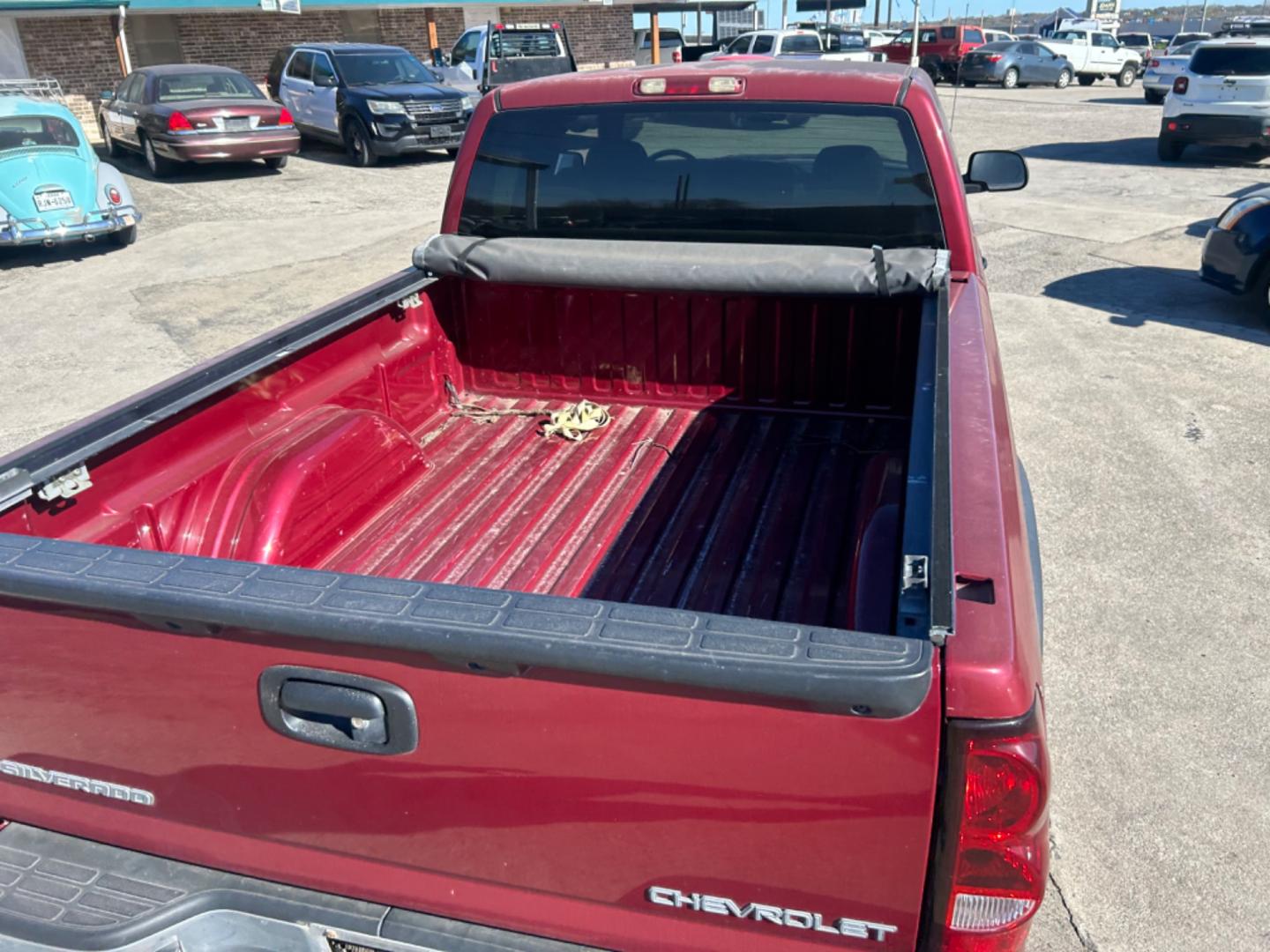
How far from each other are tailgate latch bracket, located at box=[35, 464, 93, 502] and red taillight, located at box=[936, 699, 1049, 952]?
198 cm

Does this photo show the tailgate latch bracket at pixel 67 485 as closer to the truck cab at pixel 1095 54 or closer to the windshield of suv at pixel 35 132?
the windshield of suv at pixel 35 132

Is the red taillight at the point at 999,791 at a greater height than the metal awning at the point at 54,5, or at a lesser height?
lesser

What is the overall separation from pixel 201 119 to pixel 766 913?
16000 millimetres

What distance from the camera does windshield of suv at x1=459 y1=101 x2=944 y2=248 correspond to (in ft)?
11.5

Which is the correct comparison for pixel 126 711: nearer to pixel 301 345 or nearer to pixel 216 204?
pixel 301 345

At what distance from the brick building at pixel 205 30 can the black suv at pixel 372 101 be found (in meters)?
4.83

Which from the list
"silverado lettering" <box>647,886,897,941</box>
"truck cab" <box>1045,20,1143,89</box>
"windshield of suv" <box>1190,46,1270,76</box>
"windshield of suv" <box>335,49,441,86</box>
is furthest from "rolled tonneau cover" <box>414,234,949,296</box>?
"truck cab" <box>1045,20,1143,89</box>

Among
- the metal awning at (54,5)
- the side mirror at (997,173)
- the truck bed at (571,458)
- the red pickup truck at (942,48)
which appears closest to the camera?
the truck bed at (571,458)

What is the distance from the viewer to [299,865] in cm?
193

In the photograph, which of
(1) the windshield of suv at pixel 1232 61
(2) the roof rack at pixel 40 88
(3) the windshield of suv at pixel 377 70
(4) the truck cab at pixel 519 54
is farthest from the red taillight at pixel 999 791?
(4) the truck cab at pixel 519 54

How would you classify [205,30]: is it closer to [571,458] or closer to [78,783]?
[571,458]

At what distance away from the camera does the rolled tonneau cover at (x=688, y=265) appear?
336 cm

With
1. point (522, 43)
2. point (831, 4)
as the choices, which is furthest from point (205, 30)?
point (831, 4)

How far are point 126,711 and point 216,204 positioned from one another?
551 inches
